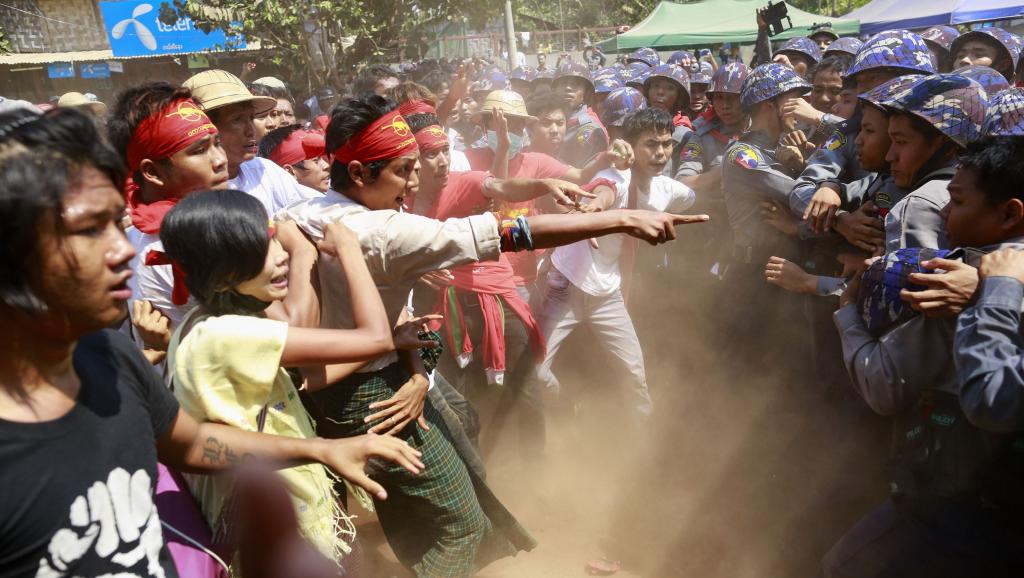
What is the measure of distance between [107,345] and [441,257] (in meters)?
0.95

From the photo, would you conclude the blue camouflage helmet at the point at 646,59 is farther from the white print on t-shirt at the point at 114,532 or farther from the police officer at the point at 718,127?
→ the white print on t-shirt at the point at 114,532

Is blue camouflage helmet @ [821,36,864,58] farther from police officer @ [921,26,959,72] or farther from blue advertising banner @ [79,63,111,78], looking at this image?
blue advertising banner @ [79,63,111,78]

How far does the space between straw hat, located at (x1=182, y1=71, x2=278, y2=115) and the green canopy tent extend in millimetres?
15166

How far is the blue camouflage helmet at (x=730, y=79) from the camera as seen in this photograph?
18.6ft

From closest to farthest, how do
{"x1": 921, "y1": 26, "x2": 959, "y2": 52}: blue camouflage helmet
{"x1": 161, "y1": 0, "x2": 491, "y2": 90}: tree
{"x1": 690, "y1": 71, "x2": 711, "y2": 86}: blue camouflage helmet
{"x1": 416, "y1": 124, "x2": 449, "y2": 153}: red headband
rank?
1. {"x1": 416, "y1": 124, "x2": 449, "y2": 153}: red headband
2. {"x1": 921, "y1": 26, "x2": 959, "y2": 52}: blue camouflage helmet
3. {"x1": 690, "y1": 71, "x2": 711, "y2": 86}: blue camouflage helmet
4. {"x1": 161, "y1": 0, "x2": 491, "y2": 90}: tree

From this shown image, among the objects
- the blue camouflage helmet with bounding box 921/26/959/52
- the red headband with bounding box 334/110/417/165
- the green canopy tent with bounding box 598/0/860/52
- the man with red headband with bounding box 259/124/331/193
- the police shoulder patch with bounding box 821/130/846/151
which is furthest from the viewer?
the green canopy tent with bounding box 598/0/860/52

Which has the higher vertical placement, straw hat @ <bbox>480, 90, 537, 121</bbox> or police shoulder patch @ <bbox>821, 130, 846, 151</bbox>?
straw hat @ <bbox>480, 90, 537, 121</bbox>

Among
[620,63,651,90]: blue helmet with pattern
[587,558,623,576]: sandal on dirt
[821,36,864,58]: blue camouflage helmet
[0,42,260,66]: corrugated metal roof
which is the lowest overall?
[587,558,623,576]: sandal on dirt

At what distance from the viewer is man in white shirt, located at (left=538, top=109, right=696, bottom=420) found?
4.55m

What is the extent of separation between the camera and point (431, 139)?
3771 millimetres

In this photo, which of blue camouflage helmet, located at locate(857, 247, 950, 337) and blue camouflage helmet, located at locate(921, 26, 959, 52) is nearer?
blue camouflage helmet, located at locate(857, 247, 950, 337)

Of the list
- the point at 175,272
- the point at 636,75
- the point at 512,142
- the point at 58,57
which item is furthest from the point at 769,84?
the point at 58,57

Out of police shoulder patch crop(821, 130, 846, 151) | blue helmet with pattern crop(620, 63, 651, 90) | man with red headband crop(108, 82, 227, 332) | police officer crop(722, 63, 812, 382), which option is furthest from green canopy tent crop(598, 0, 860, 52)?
man with red headband crop(108, 82, 227, 332)

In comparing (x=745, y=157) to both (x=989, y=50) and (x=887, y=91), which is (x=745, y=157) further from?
(x=989, y=50)
